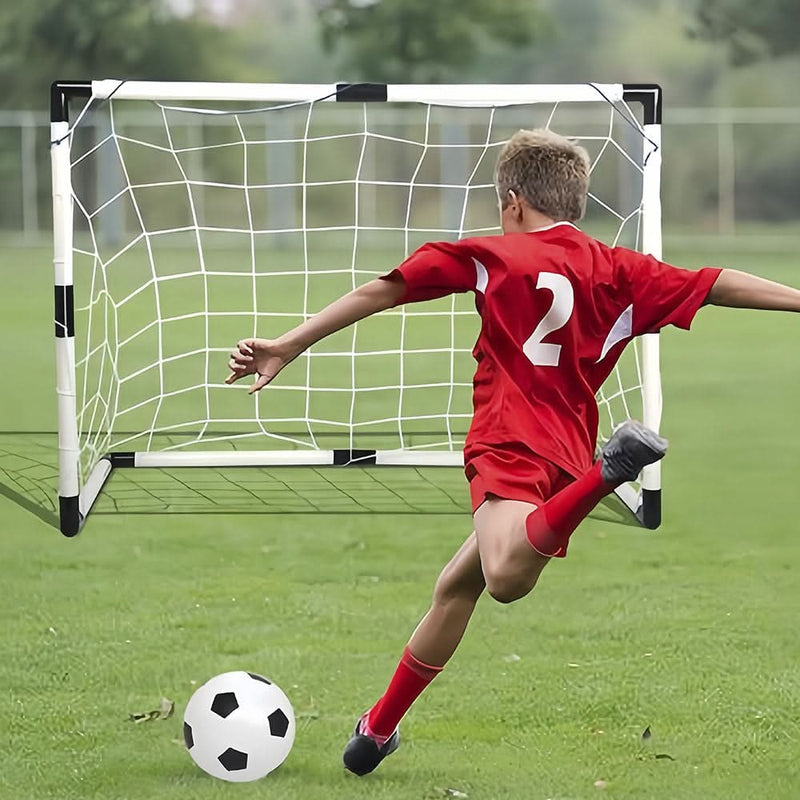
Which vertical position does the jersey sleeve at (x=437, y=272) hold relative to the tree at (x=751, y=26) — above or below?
below

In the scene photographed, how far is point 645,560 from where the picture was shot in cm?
554

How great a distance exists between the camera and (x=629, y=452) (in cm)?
310

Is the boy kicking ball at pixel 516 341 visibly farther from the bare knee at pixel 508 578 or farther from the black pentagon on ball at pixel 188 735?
the black pentagon on ball at pixel 188 735

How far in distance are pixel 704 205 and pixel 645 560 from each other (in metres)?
22.3

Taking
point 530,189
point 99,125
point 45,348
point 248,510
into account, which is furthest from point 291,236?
point 530,189

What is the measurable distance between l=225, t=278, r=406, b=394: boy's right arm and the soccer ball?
750 mm

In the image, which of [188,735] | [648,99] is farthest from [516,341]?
[648,99]

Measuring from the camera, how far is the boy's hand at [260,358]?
3.55 m

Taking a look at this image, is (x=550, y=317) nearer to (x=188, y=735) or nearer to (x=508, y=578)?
(x=508, y=578)

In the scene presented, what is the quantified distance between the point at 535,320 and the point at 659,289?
0.36 metres

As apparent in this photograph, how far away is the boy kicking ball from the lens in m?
3.54

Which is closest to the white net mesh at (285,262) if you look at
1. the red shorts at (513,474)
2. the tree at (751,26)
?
the red shorts at (513,474)

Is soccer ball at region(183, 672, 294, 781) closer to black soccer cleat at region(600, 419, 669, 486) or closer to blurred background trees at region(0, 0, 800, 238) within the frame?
black soccer cleat at region(600, 419, 669, 486)

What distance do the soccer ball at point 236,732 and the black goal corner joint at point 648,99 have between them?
311 centimetres
